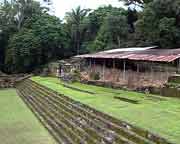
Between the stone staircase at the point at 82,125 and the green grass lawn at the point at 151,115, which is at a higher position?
the green grass lawn at the point at 151,115

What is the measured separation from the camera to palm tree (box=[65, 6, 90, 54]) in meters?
39.1

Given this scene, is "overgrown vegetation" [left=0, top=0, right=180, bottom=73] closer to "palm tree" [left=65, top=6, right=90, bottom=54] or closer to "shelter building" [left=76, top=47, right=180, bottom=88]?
"palm tree" [left=65, top=6, right=90, bottom=54]

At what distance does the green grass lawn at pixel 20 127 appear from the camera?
1180cm

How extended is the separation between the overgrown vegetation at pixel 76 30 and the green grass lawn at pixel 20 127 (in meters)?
12.2

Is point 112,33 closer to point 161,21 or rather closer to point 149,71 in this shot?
point 161,21

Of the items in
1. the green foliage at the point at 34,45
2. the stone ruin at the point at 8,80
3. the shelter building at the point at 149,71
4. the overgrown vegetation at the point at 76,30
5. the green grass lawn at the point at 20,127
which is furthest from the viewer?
the green foliage at the point at 34,45

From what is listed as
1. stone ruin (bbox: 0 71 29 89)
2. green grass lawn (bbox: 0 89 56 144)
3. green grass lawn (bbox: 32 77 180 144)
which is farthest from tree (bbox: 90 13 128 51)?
green grass lawn (bbox: 32 77 180 144)

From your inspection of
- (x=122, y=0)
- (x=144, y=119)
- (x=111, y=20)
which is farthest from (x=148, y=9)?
(x=144, y=119)

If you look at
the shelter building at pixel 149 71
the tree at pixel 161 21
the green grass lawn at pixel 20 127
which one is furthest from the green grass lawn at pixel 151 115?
the tree at pixel 161 21

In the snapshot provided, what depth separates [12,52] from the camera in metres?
33.2

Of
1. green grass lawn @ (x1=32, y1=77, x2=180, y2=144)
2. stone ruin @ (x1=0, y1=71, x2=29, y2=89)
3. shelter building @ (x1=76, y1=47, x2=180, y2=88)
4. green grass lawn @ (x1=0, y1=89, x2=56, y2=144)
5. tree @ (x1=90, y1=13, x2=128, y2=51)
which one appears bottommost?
green grass lawn @ (x1=0, y1=89, x2=56, y2=144)

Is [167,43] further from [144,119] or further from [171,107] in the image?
[144,119]

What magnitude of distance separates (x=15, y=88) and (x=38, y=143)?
66.6ft

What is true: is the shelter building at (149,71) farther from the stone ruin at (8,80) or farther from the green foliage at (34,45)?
the green foliage at (34,45)
